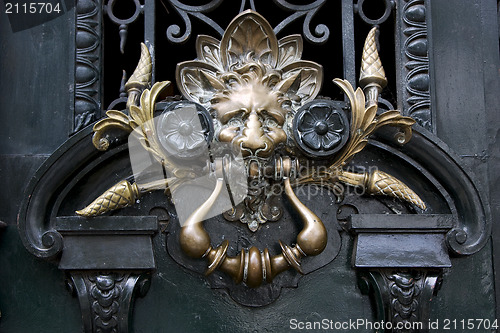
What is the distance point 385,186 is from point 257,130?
1.51 ft

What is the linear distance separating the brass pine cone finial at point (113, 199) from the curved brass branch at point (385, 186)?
2.21 ft

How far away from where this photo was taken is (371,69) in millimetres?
2062

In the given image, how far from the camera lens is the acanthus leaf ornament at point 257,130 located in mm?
1926

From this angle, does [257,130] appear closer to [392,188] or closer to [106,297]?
[392,188]

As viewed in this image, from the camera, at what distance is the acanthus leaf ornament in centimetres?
193

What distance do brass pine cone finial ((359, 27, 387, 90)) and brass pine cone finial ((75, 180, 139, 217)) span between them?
83 cm

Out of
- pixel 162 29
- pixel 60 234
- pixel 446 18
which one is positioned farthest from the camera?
pixel 162 29

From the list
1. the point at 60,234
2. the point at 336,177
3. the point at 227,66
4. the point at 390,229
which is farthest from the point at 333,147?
the point at 60,234

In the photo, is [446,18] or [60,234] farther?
[446,18]

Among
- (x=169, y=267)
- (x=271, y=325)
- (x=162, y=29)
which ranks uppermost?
(x=162, y=29)

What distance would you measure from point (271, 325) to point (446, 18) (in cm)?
126

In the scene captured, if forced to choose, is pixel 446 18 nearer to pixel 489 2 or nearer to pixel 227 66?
pixel 489 2

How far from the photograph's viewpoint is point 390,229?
1970 mm

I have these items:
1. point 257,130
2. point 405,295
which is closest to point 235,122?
point 257,130
